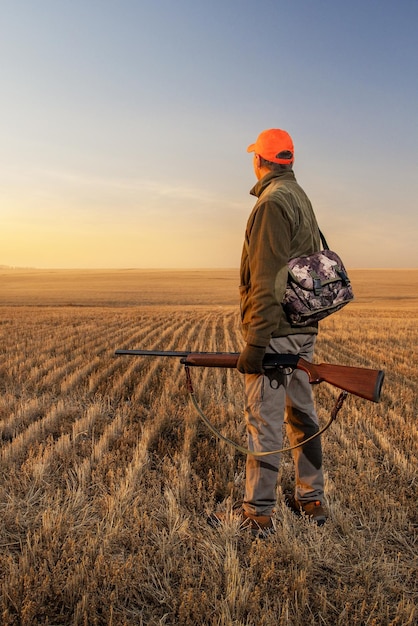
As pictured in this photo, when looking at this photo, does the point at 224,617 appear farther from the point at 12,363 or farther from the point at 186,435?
the point at 12,363

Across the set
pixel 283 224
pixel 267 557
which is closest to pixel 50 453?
pixel 267 557

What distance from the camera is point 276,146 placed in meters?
3.21

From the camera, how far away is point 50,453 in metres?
4.36

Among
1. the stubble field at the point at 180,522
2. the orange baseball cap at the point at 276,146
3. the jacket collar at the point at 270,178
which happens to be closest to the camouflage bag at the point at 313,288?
the jacket collar at the point at 270,178

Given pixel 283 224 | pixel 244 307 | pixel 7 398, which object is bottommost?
pixel 7 398

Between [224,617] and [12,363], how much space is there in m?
8.15

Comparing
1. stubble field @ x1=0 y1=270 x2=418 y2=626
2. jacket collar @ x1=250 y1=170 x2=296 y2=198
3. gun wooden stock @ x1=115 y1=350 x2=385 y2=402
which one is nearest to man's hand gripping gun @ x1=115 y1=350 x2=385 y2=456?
gun wooden stock @ x1=115 y1=350 x2=385 y2=402

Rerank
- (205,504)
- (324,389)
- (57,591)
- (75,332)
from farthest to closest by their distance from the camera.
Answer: (75,332) < (324,389) < (205,504) < (57,591)

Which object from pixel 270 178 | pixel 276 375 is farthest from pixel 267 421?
pixel 270 178

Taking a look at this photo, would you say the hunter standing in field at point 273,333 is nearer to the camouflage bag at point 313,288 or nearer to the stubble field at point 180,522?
the camouflage bag at point 313,288

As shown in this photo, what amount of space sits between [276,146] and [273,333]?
1.30m

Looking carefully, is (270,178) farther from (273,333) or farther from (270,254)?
(273,333)

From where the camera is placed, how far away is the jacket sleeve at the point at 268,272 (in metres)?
2.91

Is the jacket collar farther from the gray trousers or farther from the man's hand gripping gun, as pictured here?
the man's hand gripping gun
